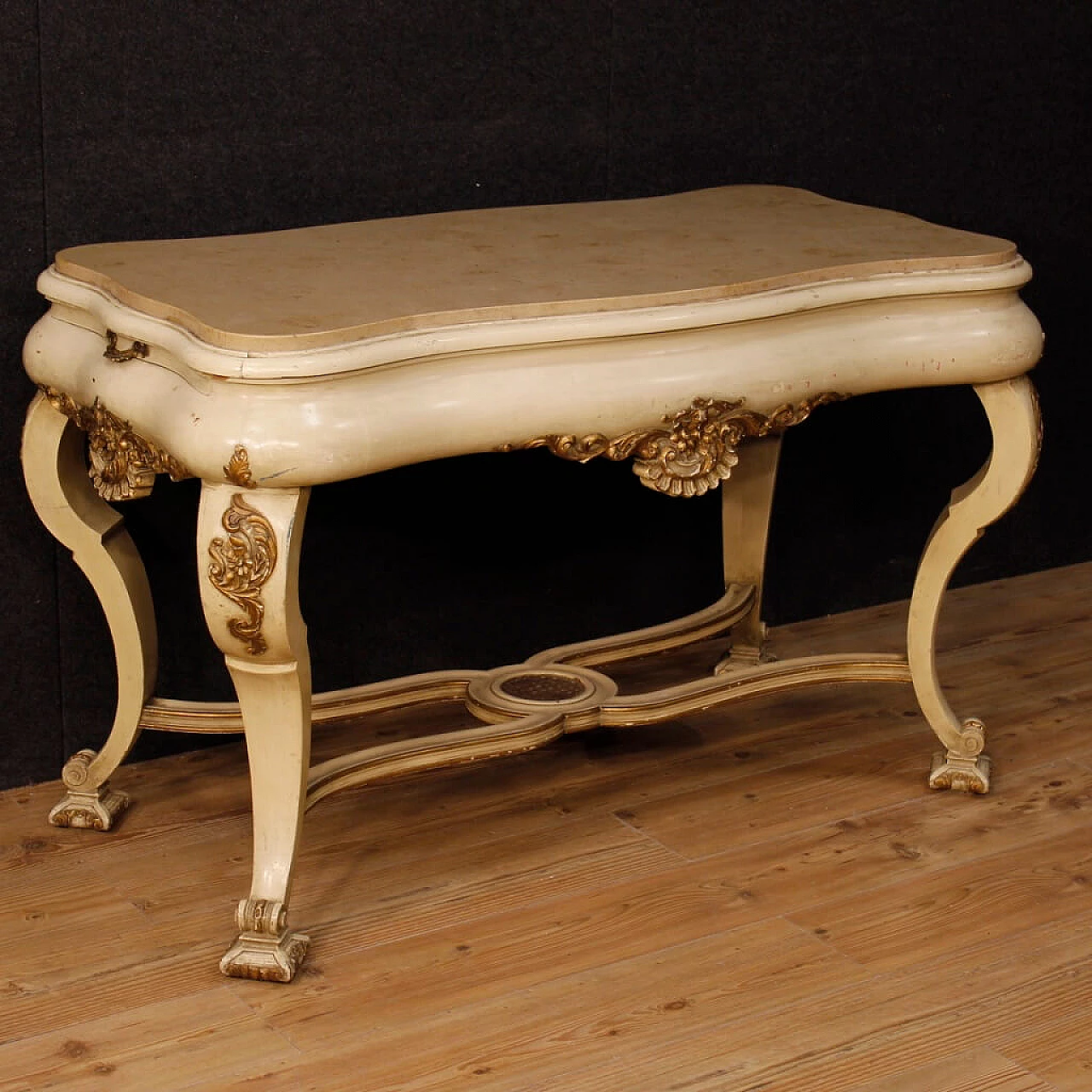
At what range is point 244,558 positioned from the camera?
1.85 metres

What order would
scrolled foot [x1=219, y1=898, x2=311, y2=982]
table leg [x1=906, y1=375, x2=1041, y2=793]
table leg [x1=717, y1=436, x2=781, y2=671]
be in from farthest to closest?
table leg [x1=717, y1=436, x2=781, y2=671] < table leg [x1=906, y1=375, x2=1041, y2=793] < scrolled foot [x1=219, y1=898, x2=311, y2=982]

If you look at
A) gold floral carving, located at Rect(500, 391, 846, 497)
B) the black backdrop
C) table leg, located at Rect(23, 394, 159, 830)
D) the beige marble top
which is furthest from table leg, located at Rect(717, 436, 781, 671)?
table leg, located at Rect(23, 394, 159, 830)

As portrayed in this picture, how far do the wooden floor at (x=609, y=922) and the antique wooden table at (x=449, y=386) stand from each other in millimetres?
109

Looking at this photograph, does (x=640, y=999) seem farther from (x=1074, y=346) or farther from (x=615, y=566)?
(x=1074, y=346)

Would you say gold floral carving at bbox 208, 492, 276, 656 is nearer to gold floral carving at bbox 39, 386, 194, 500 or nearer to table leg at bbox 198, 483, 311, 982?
table leg at bbox 198, 483, 311, 982

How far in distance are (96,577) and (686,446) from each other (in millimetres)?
813

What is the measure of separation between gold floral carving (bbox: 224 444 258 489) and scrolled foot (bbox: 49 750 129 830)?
75 cm

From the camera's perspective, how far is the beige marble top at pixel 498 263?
6.21ft

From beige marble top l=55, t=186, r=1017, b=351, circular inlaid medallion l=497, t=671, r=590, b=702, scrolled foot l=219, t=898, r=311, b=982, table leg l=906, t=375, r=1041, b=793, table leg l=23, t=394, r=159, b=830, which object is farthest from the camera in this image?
circular inlaid medallion l=497, t=671, r=590, b=702

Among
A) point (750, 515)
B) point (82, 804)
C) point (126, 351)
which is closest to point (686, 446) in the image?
point (126, 351)

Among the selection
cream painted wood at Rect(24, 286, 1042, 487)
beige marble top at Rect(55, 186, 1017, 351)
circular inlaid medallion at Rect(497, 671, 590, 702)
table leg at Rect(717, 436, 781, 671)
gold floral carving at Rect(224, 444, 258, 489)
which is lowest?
circular inlaid medallion at Rect(497, 671, 590, 702)

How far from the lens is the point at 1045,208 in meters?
3.35

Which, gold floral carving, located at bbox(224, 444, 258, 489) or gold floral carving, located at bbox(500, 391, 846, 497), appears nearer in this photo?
gold floral carving, located at bbox(224, 444, 258, 489)

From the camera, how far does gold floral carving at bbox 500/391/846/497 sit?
80.1 inches
